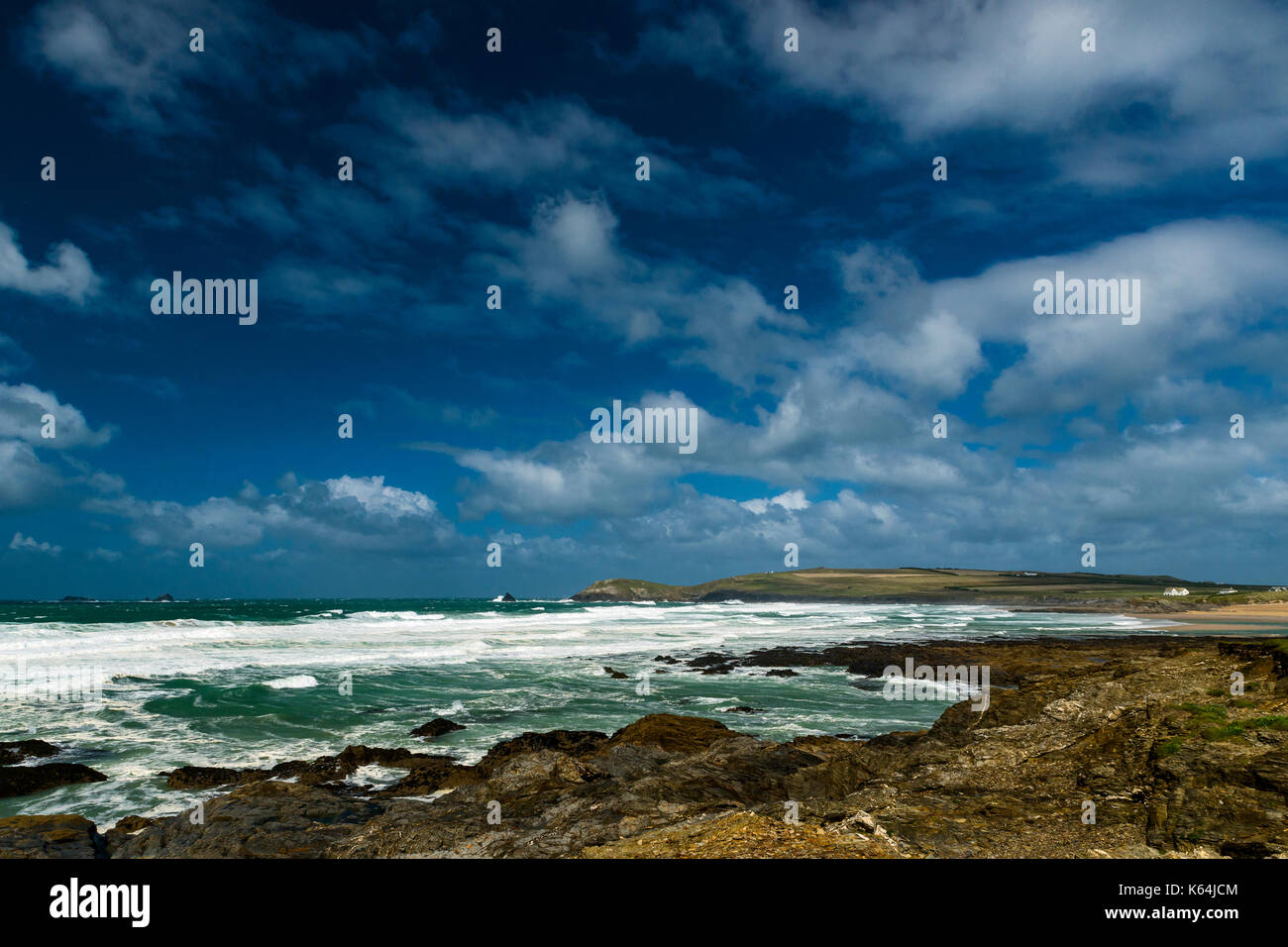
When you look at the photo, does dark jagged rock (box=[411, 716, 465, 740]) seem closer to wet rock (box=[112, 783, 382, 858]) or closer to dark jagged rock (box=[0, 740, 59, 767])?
wet rock (box=[112, 783, 382, 858])

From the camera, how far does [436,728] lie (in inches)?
813

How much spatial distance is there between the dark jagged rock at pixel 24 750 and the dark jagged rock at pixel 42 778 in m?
1.62

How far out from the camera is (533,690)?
29.2 metres

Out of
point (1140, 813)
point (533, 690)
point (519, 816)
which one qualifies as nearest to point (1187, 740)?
point (1140, 813)

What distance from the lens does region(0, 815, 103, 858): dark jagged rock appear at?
9.04 meters

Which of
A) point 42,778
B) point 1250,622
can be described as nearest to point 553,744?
point 42,778

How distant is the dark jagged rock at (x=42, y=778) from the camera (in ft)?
46.9

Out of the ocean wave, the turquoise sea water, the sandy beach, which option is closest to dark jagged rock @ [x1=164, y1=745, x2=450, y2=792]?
the turquoise sea water

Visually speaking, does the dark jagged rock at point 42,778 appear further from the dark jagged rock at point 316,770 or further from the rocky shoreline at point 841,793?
the dark jagged rock at point 316,770

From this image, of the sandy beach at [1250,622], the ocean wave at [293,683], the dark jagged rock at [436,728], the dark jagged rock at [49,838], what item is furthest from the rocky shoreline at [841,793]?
the sandy beach at [1250,622]

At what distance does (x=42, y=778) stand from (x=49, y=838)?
292 inches

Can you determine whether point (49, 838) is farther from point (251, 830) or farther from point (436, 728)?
point (436, 728)

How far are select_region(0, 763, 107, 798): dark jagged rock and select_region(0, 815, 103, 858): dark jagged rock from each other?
5541mm

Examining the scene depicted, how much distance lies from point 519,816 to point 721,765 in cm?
394
